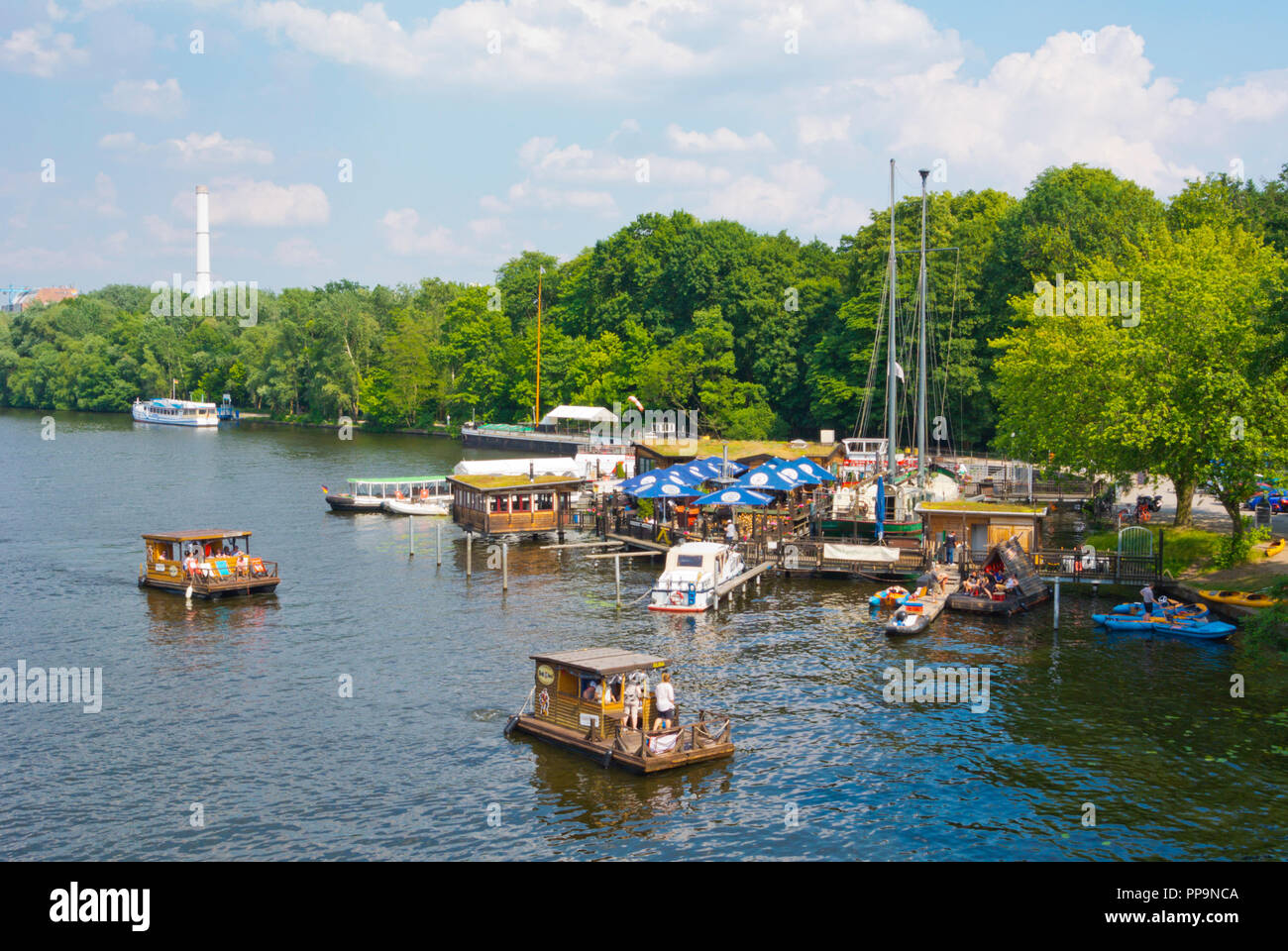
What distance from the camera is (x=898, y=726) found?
35562mm

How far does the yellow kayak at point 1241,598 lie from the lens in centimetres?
4572

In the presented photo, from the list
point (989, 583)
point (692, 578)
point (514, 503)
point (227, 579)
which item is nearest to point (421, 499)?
point (514, 503)

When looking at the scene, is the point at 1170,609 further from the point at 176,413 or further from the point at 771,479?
the point at 176,413

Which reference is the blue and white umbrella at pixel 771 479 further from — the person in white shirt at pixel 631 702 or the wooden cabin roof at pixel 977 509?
the person in white shirt at pixel 631 702

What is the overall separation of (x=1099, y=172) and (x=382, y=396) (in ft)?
345

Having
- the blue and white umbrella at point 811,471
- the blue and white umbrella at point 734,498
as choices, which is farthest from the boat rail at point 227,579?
the blue and white umbrella at point 811,471

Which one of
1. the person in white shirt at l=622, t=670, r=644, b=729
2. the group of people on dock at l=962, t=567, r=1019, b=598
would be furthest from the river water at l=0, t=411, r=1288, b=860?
the person in white shirt at l=622, t=670, r=644, b=729

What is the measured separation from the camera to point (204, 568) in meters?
54.9

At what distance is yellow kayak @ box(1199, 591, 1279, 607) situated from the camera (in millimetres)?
45719

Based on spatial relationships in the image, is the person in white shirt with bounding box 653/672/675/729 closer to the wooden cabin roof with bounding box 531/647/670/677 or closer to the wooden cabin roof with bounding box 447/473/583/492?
the wooden cabin roof with bounding box 531/647/670/677

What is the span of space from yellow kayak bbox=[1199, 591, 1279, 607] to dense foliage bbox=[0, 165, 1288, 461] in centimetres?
590

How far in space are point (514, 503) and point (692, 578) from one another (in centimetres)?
2389

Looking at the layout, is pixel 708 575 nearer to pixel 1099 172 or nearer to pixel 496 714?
pixel 496 714
